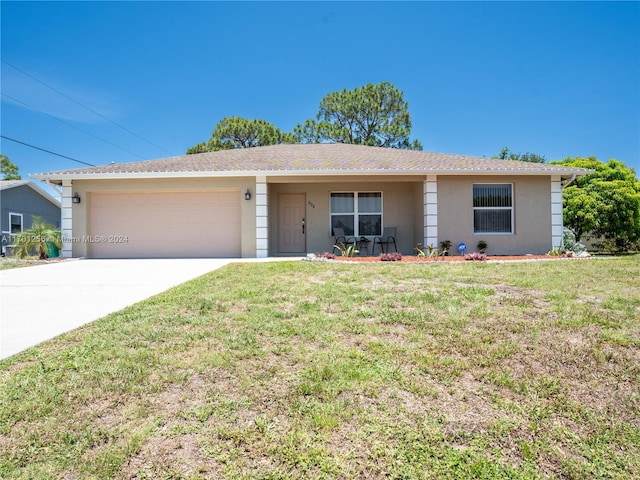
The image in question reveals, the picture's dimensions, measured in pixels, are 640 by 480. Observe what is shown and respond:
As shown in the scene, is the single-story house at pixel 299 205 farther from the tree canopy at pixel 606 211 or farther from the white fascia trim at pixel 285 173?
the tree canopy at pixel 606 211

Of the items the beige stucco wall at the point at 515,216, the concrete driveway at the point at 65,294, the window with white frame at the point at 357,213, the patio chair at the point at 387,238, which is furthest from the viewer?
the window with white frame at the point at 357,213

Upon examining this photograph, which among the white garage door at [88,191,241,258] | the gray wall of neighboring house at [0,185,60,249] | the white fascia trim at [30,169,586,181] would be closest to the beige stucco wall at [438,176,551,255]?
the white fascia trim at [30,169,586,181]

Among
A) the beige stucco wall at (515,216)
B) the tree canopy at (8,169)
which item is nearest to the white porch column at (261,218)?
the beige stucco wall at (515,216)

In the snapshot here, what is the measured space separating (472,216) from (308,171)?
223 inches

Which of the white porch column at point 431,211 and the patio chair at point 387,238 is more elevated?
the white porch column at point 431,211

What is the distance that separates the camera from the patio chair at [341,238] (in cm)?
1184

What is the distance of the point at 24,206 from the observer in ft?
69.1

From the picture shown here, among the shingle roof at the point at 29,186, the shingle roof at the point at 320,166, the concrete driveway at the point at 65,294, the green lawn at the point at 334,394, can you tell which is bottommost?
the green lawn at the point at 334,394

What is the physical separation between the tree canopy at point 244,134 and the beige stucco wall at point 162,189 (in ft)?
48.1

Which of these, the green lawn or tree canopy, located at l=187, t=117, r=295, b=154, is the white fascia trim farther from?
tree canopy, located at l=187, t=117, r=295, b=154

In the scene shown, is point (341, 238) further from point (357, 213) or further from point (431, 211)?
point (431, 211)

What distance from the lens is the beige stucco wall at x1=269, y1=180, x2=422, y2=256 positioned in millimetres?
12109

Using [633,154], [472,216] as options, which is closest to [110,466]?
[472,216]

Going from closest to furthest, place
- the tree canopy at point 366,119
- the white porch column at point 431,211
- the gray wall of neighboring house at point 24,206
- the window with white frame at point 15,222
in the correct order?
the white porch column at point 431,211 → the gray wall of neighboring house at point 24,206 → the window with white frame at point 15,222 → the tree canopy at point 366,119
